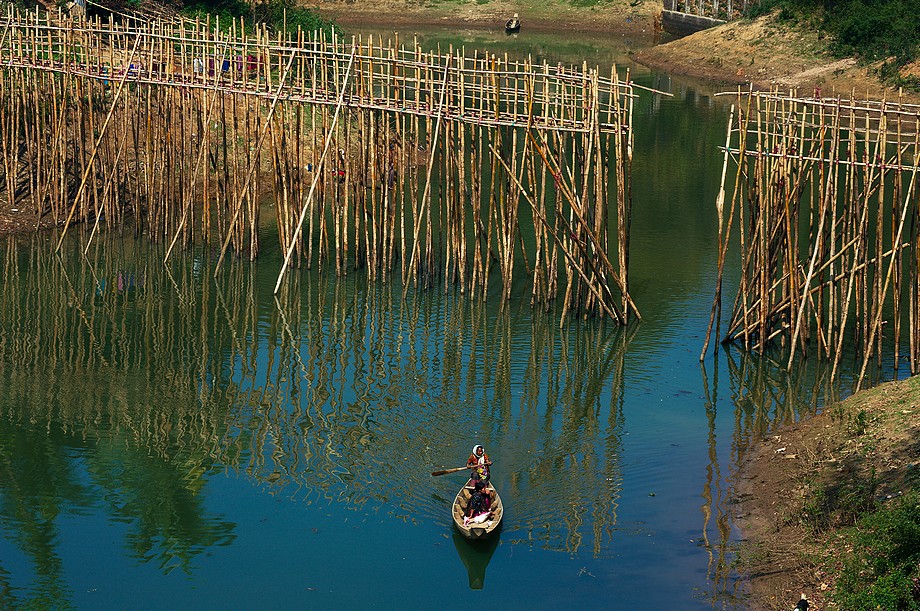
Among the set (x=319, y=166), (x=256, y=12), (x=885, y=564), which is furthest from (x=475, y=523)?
(x=256, y=12)

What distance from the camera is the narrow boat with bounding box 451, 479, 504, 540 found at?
14352 millimetres

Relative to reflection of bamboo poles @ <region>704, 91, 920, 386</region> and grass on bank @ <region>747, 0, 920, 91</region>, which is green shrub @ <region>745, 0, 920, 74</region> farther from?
reflection of bamboo poles @ <region>704, 91, 920, 386</region>

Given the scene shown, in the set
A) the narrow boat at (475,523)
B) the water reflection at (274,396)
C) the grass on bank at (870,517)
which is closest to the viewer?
the grass on bank at (870,517)

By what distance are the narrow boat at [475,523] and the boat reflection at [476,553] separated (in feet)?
0.37

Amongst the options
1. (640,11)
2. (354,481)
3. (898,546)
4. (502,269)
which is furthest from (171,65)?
(640,11)

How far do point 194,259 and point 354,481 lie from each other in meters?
10.0

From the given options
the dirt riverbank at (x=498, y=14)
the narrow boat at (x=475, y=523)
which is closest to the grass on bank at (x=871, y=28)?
the dirt riverbank at (x=498, y=14)

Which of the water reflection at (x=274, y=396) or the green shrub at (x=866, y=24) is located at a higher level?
the green shrub at (x=866, y=24)

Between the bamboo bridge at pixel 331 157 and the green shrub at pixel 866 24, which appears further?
the green shrub at pixel 866 24

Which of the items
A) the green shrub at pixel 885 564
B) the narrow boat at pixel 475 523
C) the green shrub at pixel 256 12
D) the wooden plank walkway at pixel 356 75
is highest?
the green shrub at pixel 256 12

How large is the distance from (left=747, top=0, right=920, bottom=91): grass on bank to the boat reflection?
3347cm

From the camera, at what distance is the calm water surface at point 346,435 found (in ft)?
45.9

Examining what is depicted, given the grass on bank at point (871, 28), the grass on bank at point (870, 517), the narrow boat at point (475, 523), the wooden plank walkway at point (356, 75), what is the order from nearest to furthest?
the grass on bank at point (870, 517), the narrow boat at point (475, 523), the wooden plank walkway at point (356, 75), the grass on bank at point (871, 28)

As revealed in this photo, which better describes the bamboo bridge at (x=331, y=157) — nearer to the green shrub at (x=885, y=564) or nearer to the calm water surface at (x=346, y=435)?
the calm water surface at (x=346, y=435)
